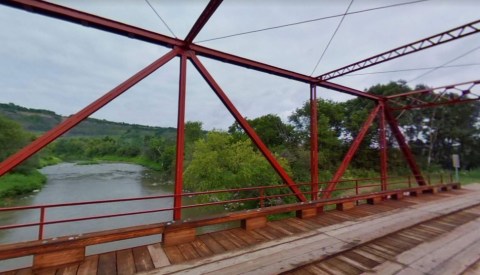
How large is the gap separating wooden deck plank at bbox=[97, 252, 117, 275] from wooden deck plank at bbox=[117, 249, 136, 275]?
68 millimetres

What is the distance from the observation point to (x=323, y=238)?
5176 millimetres

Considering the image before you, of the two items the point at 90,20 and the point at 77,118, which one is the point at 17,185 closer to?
the point at 77,118

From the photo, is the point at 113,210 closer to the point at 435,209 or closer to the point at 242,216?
the point at 242,216

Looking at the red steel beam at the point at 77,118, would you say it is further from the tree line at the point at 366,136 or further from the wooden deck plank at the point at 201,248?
the tree line at the point at 366,136

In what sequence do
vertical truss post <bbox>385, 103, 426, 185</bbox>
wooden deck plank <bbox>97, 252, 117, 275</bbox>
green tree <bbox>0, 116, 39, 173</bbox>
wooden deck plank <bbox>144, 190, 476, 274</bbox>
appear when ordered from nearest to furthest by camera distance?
wooden deck plank <bbox>97, 252, 117, 275</bbox>
wooden deck plank <bbox>144, 190, 476, 274</bbox>
vertical truss post <bbox>385, 103, 426, 185</bbox>
green tree <bbox>0, 116, 39, 173</bbox>

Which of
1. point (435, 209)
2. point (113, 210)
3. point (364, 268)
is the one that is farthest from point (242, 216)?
point (113, 210)

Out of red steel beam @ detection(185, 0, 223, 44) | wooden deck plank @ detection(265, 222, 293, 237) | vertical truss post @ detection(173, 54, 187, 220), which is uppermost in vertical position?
red steel beam @ detection(185, 0, 223, 44)

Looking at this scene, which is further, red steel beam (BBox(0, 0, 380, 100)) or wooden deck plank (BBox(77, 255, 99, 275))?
red steel beam (BBox(0, 0, 380, 100))

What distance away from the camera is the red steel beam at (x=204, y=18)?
3938 millimetres

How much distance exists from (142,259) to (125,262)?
262 mm

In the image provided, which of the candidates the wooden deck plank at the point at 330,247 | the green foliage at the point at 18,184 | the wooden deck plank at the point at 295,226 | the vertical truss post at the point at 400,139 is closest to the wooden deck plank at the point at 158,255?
the wooden deck plank at the point at 330,247

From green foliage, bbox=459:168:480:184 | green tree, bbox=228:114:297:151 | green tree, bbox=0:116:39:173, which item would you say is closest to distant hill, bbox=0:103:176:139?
green tree, bbox=0:116:39:173

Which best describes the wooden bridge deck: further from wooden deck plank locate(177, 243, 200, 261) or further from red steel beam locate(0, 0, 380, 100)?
red steel beam locate(0, 0, 380, 100)

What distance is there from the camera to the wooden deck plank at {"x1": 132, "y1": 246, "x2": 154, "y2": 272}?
12.2 ft
